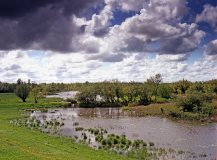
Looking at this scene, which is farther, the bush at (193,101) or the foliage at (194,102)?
the bush at (193,101)

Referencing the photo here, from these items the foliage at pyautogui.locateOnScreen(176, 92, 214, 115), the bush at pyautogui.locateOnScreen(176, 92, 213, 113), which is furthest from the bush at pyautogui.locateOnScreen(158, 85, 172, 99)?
the bush at pyautogui.locateOnScreen(176, 92, 213, 113)

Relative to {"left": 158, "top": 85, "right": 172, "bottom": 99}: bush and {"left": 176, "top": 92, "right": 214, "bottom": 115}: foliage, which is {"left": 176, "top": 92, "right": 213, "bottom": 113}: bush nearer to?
{"left": 176, "top": 92, "right": 214, "bottom": 115}: foliage

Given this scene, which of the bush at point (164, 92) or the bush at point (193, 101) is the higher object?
the bush at point (164, 92)

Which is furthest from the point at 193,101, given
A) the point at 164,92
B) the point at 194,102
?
the point at 164,92

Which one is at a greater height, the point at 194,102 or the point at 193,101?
the point at 193,101

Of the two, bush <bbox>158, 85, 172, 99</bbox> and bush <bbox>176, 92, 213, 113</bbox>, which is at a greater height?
bush <bbox>158, 85, 172, 99</bbox>

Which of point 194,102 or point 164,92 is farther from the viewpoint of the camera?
point 164,92

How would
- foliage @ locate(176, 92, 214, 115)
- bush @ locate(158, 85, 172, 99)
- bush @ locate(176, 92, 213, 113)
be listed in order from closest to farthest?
1. foliage @ locate(176, 92, 214, 115)
2. bush @ locate(176, 92, 213, 113)
3. bush @ locate(158, 85, 172, 99)

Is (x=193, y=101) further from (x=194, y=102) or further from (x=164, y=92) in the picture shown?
(x=164, y=92)

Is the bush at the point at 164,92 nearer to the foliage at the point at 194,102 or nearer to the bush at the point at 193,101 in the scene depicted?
the foliage at the point at 194,102

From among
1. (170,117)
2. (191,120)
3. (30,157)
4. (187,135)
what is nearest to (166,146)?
(187,135)

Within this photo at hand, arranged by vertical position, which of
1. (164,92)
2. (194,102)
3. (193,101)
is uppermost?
(164,92)

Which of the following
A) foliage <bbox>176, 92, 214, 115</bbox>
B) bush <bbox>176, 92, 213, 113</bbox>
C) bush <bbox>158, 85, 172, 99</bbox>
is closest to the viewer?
foliage <bbox>176, 92, 214, 115</bbox>

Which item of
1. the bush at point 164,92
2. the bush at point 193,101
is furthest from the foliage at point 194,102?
the bush at point 164,92
